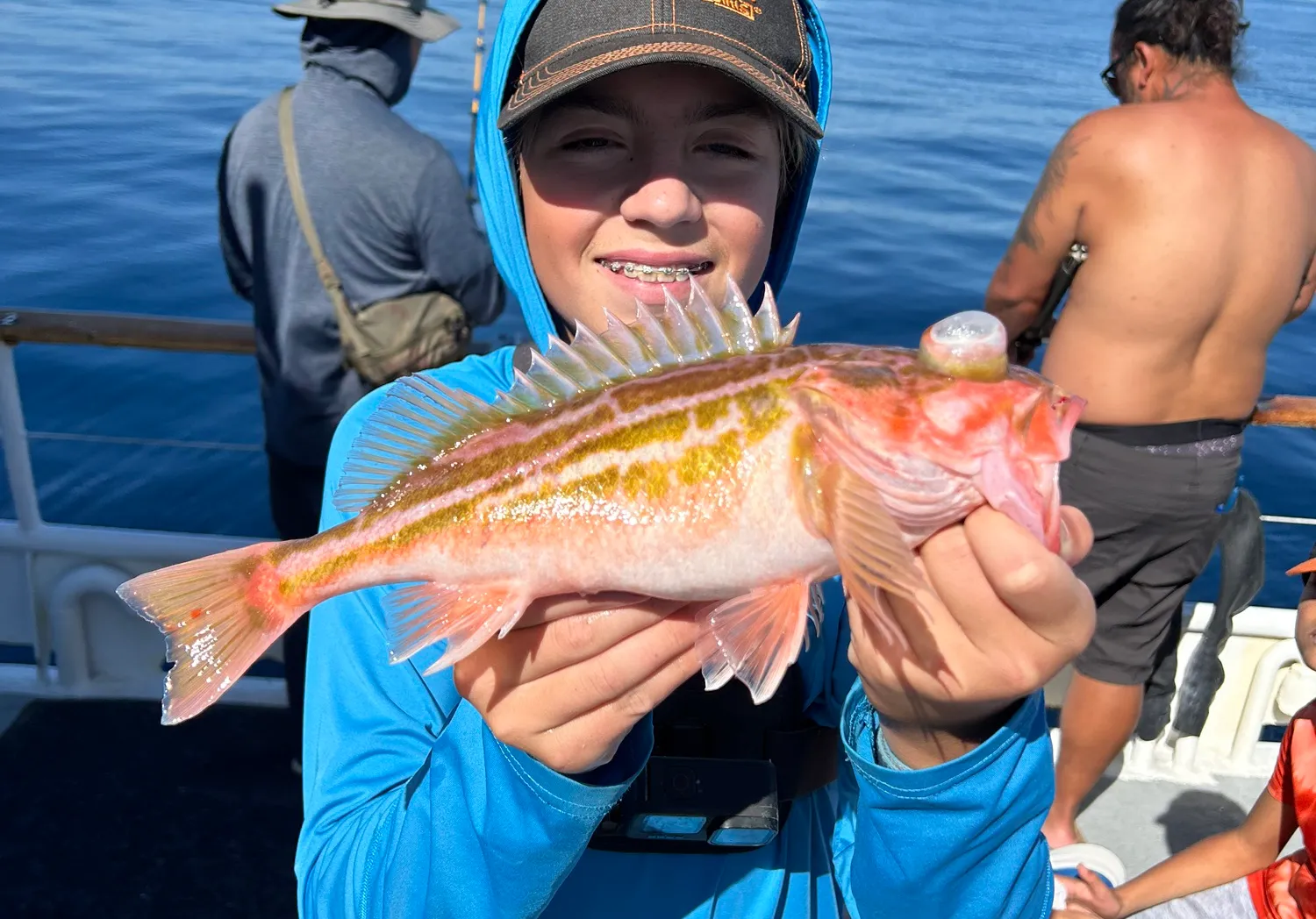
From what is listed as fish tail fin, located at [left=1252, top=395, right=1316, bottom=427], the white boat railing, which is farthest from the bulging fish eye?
fish tail fin, located at [left=1252, top=395, right=1316, bottom=427]

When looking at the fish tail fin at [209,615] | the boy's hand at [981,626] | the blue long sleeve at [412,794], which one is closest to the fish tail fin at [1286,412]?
the boy's hand at [981,626]

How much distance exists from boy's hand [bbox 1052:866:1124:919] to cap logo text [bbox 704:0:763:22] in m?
2.82

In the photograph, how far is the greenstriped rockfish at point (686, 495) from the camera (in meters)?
1.50

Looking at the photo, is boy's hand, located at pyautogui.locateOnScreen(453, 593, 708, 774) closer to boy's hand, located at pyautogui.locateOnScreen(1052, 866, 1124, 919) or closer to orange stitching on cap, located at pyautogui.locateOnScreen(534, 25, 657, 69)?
orange stitching on cap, located at pyautogui.locateOnScreen(534, 25, 657, 69)

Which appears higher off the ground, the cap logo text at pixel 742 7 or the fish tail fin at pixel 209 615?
the cap logo text at pixel 742 7

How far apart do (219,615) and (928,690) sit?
1.22 m

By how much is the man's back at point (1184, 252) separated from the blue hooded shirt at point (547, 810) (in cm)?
235

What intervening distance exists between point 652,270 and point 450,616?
84 cm

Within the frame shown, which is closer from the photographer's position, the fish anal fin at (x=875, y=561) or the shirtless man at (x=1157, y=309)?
the fish anal fin at (x=875, y=561)

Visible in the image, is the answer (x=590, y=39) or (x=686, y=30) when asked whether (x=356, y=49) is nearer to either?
(x=590, y=39)

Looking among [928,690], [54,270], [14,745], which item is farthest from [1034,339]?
[54,270]

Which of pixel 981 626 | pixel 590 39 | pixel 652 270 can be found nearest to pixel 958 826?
pixel 981 626

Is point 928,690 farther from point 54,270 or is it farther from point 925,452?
point 54,270

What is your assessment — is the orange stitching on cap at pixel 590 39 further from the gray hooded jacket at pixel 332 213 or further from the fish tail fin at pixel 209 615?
the gray hooded jacket at pixel 332 213
